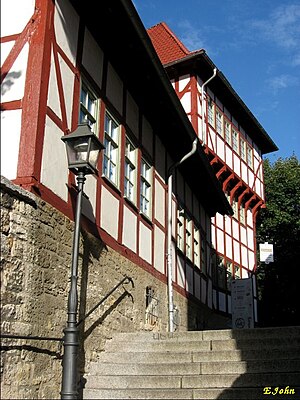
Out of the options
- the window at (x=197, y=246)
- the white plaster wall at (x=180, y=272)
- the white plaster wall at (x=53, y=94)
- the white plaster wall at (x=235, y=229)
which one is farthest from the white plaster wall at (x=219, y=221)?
the white plaster wall at (x=53, y=94)

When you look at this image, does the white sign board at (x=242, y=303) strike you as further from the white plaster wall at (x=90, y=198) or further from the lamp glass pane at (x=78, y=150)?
the lamp glass pane at (x=78, y=150)

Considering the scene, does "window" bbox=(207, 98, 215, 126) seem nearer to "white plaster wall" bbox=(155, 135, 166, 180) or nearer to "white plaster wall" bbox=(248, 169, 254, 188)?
"white plaster wall" bbox=(248, 169, 254, 188)

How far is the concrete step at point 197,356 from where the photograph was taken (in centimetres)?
663

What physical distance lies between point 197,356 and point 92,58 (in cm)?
459

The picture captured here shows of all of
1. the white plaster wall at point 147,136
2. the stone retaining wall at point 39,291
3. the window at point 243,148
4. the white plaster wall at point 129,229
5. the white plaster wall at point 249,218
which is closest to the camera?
the stone retaining wall at point 39,291

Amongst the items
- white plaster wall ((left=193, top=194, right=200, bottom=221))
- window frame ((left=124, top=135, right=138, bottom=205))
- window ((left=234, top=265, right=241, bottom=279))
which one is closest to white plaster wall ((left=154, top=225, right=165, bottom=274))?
window frame ((left=124, top=135, right=138, bottom=205))

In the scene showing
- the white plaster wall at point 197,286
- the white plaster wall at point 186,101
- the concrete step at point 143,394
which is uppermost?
the white plaster wall at point 186,101

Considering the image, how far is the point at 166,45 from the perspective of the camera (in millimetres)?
20031

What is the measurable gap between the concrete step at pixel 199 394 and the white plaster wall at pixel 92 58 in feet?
15.0

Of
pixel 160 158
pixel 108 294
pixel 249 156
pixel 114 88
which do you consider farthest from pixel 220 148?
pixel 108 294

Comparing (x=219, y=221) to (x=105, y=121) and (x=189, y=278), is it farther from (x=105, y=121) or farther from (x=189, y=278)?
(x=105, y=121)

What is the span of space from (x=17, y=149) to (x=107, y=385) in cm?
291

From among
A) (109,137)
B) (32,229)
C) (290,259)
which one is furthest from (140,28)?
(290,259)

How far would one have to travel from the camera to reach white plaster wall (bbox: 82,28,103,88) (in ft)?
27.0
